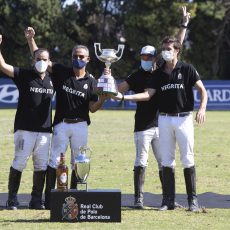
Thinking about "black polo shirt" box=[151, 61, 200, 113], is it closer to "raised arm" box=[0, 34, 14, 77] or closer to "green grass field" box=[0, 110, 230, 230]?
"green grass field" box=[0, 110, 230, 230]

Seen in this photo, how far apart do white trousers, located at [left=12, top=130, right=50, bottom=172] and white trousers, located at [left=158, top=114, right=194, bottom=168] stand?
162 centimetres

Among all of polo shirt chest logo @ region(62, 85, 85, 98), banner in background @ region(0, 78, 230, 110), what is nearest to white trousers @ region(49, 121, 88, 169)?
polo shirt chest logo @ region(62, 85, 85, 98)

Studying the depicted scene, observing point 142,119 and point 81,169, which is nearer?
point 81,169

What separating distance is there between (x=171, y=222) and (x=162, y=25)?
39.7 meters

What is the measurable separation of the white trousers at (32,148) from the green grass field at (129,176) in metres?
0.70

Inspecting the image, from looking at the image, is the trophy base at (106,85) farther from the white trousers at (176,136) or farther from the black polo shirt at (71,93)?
the white trousers at (176,136)

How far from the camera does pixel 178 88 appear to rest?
1020 cm

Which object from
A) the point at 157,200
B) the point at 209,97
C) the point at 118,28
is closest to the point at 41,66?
the point at 157,200

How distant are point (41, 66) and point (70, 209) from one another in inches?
87.3

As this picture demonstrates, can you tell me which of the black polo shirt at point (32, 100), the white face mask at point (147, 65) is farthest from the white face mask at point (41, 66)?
the white face mask at point (147, 65)

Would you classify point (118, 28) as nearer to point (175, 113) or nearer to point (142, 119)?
point (142, 119)

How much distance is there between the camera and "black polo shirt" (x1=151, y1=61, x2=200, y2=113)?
33.4 feet

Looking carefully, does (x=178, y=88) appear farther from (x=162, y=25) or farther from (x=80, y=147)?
(x=162, y=25)

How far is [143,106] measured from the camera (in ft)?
35.3
